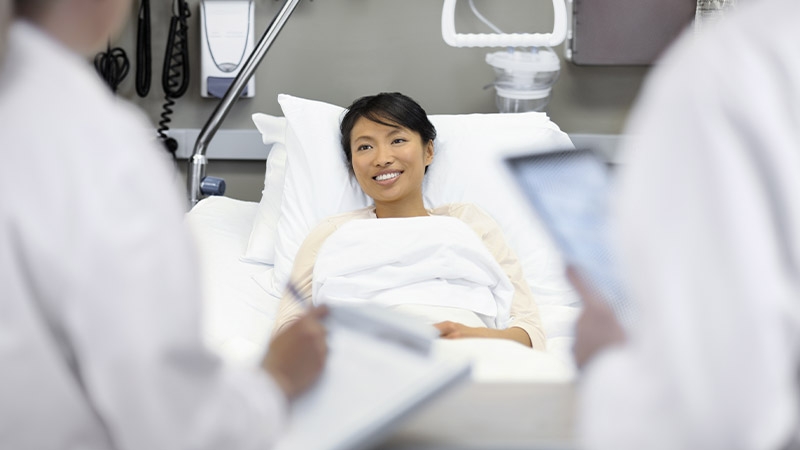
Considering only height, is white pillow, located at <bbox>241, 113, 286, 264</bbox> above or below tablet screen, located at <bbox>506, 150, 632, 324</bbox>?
below

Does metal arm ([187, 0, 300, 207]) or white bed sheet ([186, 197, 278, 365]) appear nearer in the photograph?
white bed sheet ([186, 197, 278, 365])

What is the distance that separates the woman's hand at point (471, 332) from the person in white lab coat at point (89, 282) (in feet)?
3.45

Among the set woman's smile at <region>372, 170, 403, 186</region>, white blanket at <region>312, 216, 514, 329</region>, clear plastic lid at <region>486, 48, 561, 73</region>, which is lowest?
white blanket at <region>312, 216, 514, 329</region>

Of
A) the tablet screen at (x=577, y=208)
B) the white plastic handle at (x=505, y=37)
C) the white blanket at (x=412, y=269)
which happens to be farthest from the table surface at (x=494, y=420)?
the white plastic handle at (x=505, y=37)

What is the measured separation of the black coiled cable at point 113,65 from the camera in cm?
281

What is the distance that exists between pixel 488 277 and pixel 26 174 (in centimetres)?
147

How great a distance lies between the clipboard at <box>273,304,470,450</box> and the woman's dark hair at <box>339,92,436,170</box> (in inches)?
58.1

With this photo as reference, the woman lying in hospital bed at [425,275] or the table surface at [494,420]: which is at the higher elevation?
the table surface at [494,420]

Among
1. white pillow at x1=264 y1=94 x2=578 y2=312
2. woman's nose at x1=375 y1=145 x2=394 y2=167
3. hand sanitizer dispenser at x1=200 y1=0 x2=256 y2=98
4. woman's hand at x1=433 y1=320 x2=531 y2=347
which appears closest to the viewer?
woman's hand at x1=433 y1=320 x2=531 y2=347

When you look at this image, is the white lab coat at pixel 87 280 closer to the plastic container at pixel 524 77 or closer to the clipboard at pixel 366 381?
the clipboard at pixel 366 381

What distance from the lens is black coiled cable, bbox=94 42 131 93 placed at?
2.81 metres

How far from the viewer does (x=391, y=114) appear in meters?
2.35

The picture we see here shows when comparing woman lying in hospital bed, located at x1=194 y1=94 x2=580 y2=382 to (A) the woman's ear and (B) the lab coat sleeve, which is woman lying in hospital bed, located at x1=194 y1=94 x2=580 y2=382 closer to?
(A) the woman's ear

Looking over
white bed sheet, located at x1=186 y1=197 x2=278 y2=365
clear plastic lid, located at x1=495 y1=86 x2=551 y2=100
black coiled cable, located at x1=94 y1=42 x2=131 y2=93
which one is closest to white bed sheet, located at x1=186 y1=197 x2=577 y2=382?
white bed sheet, located at x1=186 y1=197 x2=278 y2=365
